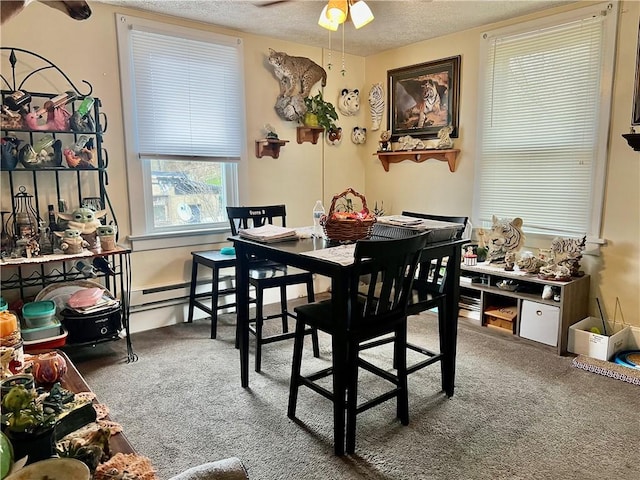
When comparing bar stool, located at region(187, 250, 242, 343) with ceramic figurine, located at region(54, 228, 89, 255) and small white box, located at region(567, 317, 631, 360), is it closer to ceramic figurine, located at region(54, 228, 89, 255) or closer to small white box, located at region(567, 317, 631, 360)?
ceramic figurine, located at region(54, 228, 89, 255)

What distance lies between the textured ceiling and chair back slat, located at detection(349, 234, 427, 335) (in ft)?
6.65

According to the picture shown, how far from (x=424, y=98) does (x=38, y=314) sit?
3.42 m

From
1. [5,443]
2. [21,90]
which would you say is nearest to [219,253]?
[21,90]

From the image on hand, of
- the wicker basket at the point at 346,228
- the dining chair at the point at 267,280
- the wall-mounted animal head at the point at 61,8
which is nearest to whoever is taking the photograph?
the wall-mounted animal head at the point at 61,8

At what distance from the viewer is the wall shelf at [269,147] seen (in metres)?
3.92

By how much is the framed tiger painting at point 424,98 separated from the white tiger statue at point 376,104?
9 cm

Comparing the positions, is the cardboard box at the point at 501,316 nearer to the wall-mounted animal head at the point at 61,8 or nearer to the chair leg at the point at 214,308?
the chair leg at the point at 214,308

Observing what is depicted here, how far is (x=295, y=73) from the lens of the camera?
4.01 m

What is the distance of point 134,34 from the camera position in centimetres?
326

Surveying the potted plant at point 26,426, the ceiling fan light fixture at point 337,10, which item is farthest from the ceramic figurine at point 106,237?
A: the potted plant at point 26,426

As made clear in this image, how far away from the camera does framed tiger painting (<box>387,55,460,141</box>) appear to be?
3924 millimetres

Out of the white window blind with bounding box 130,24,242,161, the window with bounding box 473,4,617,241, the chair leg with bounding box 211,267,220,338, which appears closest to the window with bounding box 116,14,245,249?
the white window blind with bounding box 130,24,242,161

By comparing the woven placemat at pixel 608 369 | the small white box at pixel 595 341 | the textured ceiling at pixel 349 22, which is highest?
the textured ceiling at pixel 349 22

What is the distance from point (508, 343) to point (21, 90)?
3.61 metres
